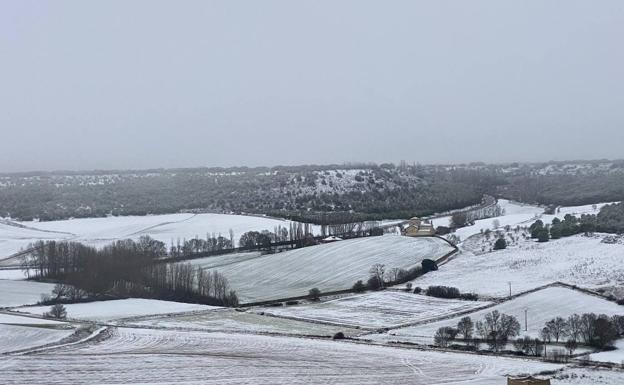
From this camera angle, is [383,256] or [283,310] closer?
[283,310]

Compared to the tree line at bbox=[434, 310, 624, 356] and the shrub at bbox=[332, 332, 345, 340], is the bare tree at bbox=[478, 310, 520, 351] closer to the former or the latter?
the tree line at bbox=[434, 310, 624, 356]

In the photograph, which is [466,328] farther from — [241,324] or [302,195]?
[302,195]

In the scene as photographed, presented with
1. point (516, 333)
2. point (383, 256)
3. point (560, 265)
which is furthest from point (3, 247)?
point (516, 333)

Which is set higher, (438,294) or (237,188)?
(237,188)

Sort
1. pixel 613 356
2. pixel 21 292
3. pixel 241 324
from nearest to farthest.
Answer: pixel 613 356 < pixel 241 324 < pixel 21 292

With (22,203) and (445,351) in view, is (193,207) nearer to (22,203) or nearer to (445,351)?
(22,203)

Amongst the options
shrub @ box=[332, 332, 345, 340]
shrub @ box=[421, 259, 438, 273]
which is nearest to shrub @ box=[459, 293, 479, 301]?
shrub @ box=[421, 259, 438, 273]

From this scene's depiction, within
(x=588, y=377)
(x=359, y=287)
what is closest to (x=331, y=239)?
(x=359, y=287)
